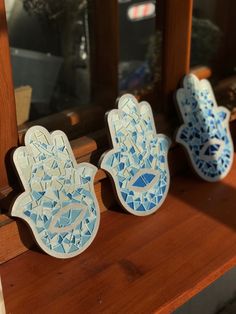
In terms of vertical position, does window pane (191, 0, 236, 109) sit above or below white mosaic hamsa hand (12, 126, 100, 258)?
above

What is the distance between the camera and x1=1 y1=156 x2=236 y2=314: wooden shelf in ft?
3.22

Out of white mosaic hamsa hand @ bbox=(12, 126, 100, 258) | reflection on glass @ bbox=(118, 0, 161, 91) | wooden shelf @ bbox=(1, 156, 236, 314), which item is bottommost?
wooden shelf @ bbox=(1, 156, 236, 314)

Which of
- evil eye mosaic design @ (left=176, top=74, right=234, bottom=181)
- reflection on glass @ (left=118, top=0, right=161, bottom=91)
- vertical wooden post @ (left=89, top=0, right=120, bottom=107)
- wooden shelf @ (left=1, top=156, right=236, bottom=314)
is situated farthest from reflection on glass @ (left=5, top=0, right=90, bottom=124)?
wooden shelf @ (left=1, top=156, right=236, bottom=314)

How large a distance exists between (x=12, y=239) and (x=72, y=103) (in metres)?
0.46

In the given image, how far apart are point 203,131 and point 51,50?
54 cm

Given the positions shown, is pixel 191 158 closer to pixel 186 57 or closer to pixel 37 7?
pixel 186 57

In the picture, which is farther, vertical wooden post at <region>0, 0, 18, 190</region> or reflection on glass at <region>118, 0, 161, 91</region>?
reflection on glass at <region>118, 0, 161, 91</region>

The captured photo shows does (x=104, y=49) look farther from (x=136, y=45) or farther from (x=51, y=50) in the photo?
(x=136, y=45)

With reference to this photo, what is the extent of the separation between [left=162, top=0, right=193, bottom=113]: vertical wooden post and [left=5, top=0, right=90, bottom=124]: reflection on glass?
0.72ft

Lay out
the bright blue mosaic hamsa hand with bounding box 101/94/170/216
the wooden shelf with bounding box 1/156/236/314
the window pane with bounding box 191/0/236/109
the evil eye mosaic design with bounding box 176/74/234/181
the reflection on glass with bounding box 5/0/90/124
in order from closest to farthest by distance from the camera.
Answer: the wooden shelf with bounding box 1/156/236/314, the bright blue mosaic hamsa hand with bounding box 101/94/170/216, the evil eye mosaic design with bounding box 176/74/234/181, the reflection on glass with bounding box 5/0/90/124, the window pane with bounding box 191/0/236/109

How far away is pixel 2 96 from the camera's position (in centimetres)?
101

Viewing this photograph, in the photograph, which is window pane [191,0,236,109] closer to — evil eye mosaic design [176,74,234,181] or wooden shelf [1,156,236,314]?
evil eye mosaic design [176,74,234,181]

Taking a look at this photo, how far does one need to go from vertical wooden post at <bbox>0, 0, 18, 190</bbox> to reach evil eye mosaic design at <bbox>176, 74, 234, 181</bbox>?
436 millimetres

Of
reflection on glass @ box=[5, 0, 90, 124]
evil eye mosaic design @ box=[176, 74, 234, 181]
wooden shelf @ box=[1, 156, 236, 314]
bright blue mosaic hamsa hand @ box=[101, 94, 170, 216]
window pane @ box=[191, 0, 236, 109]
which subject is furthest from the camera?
window pane @ box=[191, 0, 236, 109]
